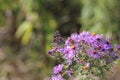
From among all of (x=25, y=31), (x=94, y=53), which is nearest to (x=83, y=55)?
(x=94, y=53)

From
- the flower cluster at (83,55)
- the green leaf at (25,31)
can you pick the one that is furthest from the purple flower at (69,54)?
the green leaf at (25,31)

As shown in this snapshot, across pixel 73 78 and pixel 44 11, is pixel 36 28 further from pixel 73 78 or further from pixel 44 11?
pixel 73 78

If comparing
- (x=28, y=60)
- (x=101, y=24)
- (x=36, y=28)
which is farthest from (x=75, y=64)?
(x=28, y=60)

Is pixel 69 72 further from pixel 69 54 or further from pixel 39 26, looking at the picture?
pixel 39 26

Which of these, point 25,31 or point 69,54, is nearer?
point 69,54

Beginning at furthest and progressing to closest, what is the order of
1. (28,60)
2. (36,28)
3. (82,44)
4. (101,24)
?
1. (28,60)
2. (36,28)
3. (101,24)
4. (82,44)

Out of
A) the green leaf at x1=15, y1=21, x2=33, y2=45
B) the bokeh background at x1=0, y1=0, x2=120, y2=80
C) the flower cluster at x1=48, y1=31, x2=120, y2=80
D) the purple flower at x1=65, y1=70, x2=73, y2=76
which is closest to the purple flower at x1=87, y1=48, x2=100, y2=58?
the flower cluster at x1=48, y1=31, x2=120, y2=80
